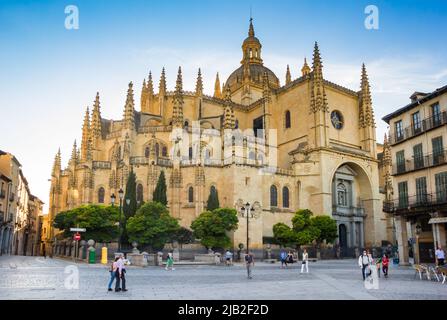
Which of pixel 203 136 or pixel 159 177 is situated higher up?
pixel 203 136

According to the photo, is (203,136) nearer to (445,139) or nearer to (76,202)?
(76,202)

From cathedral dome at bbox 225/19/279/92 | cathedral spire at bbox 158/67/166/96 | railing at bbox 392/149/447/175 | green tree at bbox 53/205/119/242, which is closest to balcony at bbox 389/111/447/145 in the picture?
railing at bbox 392/149/447/175

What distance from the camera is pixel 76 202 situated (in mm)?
41688

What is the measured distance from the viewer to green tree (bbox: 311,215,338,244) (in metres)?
39.2

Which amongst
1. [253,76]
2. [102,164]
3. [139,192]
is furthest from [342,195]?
[102,164]

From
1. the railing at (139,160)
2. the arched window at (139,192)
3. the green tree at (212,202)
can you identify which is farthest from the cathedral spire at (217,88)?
the green tree at (212,202)

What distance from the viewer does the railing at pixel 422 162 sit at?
2508 centimetres

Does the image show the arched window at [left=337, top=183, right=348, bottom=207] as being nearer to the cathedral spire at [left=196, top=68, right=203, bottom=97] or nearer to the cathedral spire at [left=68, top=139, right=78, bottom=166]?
the cathedral spire at [left=196, top=68, right=203, bottom=97]

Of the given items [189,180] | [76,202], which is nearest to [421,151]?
[189,180]

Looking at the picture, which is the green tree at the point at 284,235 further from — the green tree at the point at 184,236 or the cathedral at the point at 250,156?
the green tree at the point at 184,236

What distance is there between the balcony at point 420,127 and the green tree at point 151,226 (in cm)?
1765

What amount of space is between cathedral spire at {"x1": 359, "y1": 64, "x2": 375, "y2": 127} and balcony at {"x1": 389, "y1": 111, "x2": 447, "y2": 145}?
22532 mm

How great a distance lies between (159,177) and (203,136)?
864 cm

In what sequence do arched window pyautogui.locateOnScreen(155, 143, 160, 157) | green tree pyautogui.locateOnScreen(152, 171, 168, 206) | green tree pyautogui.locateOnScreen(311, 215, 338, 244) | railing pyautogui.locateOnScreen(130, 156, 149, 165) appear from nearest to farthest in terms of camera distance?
green tree pyautogui.locateOnScreen(152, 171, 168, 206)
green tree pyautogui.locateOnScreen(311, 215, 338, 244)
railing pyautogui.locateOnScreen(130, 156, 149, 165)
arched window pyautogui.locateOnScreen(155, 143, 160, 157)
